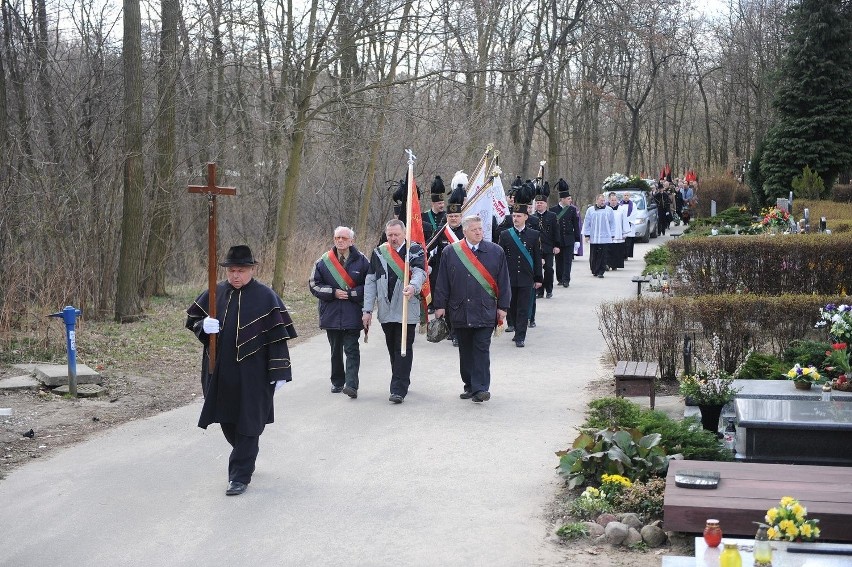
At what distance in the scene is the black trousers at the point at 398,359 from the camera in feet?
39.1

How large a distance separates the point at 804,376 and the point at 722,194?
123 ft

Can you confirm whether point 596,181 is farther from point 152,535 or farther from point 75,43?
point 152,535

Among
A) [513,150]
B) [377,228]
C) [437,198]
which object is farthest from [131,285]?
[513,150]

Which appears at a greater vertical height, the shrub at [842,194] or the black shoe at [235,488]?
the shrub at [842,194]

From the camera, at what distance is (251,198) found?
28.1 meters

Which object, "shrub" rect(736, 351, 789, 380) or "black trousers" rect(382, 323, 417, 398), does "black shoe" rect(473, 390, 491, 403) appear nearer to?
"black trousers" rect(382, 323, 417, 398)

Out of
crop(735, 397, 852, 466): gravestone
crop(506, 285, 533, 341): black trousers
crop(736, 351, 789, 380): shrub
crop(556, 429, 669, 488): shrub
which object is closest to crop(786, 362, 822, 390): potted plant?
crop(736, 351, 789, 380): shrub

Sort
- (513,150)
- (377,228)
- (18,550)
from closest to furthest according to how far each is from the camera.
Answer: (18,550) < (377,228) < (513,150)

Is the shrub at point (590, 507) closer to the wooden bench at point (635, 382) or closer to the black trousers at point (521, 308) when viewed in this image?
the wooden bench at point (635, 382)

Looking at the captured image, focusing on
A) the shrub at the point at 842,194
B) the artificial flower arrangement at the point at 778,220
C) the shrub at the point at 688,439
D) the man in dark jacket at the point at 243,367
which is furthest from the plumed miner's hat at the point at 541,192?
the man in dark jacket at the point at 243,367

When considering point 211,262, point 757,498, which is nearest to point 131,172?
point 211,262

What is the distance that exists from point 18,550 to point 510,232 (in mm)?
10521

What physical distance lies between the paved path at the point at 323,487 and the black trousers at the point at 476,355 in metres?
0.26

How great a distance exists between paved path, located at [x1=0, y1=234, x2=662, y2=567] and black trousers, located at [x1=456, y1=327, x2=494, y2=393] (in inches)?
10.1
